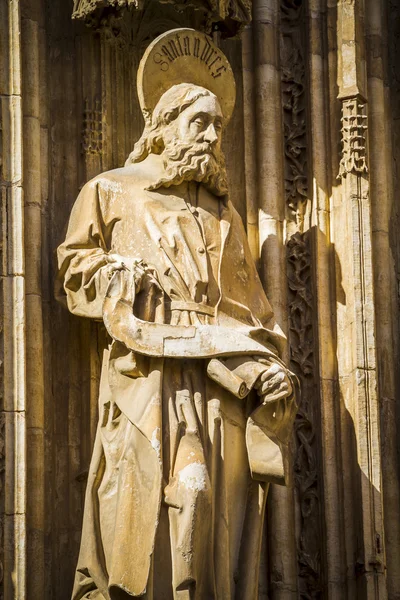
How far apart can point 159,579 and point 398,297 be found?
265 cm

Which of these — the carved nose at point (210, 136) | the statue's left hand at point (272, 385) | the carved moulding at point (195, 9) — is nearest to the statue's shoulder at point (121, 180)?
the carved nose at point (210, 136)

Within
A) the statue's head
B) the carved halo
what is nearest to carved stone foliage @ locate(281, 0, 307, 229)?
the carved halo

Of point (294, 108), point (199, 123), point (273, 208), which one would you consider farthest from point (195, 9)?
point (273, 208)

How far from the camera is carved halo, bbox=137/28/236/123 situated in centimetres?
1447

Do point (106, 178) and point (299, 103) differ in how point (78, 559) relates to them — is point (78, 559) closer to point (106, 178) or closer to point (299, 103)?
point (106, 178)

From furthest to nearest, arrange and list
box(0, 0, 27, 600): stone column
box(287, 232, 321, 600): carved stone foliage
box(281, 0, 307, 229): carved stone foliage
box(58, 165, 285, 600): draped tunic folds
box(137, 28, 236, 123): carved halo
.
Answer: box(281, 0, 307, 229): carved stone foliage → box(287, 232, 321, 600): carved stone foliage → box(137, 28, 236, 123): carved halo → box(0, 0, 27, 600): stone column → box(58, 165, 285, 600): draped tunic folds

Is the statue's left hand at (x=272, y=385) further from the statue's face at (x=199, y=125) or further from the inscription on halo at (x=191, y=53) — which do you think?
the inscription on halo at (x=191, y=53)

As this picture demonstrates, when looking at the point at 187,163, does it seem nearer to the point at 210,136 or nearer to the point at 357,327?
the point at 210,136

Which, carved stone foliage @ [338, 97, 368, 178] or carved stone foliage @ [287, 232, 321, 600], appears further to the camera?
carved stone foliage @ [338, 97, 368, 178]

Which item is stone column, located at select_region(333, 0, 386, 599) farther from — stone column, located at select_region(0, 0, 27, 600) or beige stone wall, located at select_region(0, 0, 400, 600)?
stone column, located at select_region(0, 0, 27, 600)

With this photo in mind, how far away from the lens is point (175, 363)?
13.9 metres

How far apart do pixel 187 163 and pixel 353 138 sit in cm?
130

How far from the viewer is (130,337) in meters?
13.7

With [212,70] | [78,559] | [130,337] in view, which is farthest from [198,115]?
[78,559]
